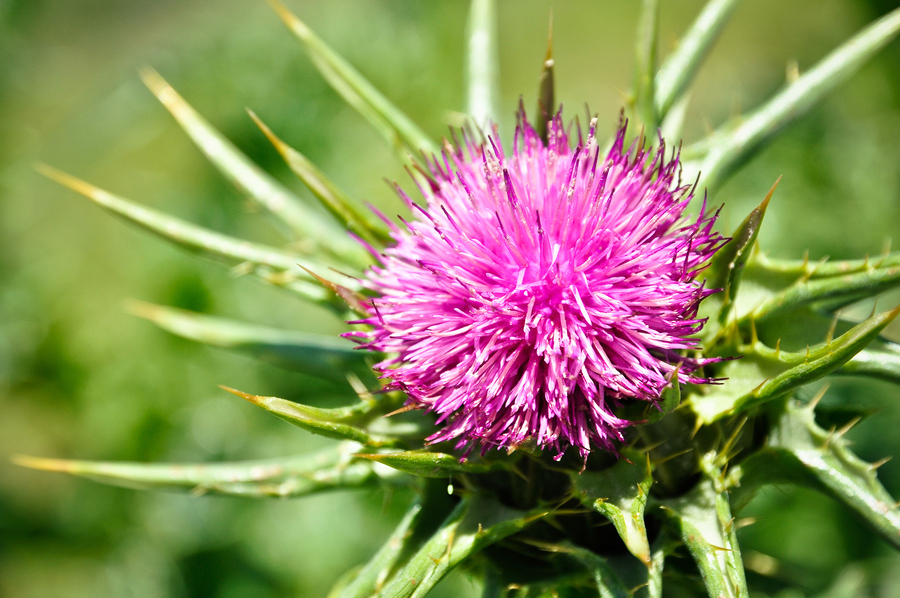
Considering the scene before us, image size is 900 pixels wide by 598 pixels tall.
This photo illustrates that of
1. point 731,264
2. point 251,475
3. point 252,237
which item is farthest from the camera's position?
point 252,237

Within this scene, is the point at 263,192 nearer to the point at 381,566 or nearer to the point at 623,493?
the point at 381,566

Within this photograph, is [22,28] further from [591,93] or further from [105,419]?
[591,93]

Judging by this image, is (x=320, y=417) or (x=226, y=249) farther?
(x=226, y=249)

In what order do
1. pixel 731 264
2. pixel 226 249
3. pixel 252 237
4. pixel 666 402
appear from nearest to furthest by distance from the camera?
pixel 666 402 < pixel 731 264 < pixel 226 249 < pixel 252 237

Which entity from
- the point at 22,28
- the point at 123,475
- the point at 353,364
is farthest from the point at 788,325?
the point at 22,28

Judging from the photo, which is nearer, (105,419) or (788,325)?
(788,325)

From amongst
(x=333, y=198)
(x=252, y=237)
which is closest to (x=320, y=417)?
(x=333, y=198)
